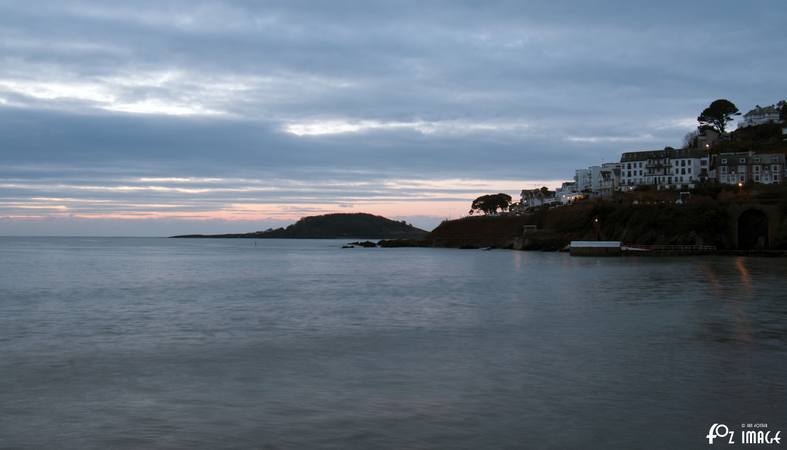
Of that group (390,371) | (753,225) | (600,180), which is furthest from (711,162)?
(390,371)

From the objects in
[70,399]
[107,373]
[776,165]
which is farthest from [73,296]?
[776,165]

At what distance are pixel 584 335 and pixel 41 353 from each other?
1976cm

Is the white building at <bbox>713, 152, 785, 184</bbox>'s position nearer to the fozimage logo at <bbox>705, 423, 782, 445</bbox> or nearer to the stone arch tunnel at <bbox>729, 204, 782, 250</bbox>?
the stone arch tunnel at <bbox>729, 204, 782, 250</bbox>

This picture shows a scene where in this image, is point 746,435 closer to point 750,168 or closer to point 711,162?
point 750,168

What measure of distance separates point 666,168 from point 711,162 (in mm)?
9447

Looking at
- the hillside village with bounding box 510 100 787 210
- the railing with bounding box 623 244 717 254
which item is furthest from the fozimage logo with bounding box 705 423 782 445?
the hillside village with bounding box 510 100 787 210

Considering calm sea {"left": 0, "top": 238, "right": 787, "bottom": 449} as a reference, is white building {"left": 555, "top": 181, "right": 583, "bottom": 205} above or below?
above

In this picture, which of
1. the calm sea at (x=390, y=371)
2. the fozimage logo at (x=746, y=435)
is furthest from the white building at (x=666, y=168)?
the fozimage logo at (x=746, y=435)

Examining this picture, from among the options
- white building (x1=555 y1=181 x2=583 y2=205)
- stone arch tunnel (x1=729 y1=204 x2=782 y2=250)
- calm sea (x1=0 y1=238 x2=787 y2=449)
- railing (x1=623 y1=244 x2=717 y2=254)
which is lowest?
calm sea (x1=0 y1=238 x2=787 y2=449)

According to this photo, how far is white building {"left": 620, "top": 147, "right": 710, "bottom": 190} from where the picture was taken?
144 metres

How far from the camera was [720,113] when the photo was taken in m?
176

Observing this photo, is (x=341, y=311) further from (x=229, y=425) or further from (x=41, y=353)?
(x=229, y=425)

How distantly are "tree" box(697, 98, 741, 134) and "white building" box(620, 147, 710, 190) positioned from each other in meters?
32.8

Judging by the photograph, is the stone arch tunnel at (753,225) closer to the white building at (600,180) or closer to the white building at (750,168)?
the white building at (750,168)
